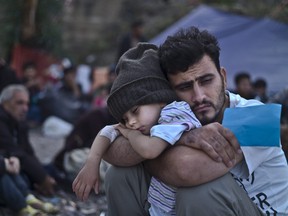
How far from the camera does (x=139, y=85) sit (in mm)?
3025

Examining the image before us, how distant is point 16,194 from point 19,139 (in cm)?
122

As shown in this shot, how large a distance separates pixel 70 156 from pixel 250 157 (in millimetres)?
4322

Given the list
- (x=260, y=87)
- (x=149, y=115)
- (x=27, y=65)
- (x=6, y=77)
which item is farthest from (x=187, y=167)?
(x=27, y=65)

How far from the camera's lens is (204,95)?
3018 millimetres

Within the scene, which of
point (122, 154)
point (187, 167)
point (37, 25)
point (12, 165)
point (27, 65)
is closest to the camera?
point (187, 167)

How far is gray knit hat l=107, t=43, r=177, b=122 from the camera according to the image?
118 inches

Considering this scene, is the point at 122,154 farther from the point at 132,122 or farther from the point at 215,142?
the point at 215,142

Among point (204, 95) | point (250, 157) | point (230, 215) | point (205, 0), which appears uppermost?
point (204, 95)

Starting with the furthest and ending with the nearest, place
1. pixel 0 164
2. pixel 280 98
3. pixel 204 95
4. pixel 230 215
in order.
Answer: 1. pixel 280 98
2. pixel 0 164
3. pixel 204 95
4. pixel 230 215

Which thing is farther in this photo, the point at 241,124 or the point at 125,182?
the point at 125,182

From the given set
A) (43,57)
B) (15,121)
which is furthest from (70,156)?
(43,57)

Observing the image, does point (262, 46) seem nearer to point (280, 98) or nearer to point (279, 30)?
point (279, 30)

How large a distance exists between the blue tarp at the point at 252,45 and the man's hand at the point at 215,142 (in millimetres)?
6844

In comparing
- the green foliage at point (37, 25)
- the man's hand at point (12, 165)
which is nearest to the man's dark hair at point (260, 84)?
the man's hand at point (12, 165)
